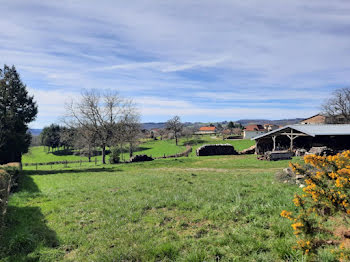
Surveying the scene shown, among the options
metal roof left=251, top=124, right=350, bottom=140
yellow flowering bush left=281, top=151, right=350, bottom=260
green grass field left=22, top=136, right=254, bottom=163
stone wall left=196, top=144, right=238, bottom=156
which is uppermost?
metal roof left=251, top=124, right=350, bottom=140

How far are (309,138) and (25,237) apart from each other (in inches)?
1674

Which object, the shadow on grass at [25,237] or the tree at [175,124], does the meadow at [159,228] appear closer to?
the shadow on grass at [25,237]

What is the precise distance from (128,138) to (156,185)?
1240 inches

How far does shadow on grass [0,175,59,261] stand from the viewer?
6.14m

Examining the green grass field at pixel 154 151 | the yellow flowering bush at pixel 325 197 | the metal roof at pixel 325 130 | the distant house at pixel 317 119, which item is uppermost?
the distant house at pixel 317 119

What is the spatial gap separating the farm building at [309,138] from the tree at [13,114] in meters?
36.8

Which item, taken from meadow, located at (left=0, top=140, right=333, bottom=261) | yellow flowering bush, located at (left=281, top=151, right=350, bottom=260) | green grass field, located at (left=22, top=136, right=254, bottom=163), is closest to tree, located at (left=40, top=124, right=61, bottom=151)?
green grass field, located at (left=22, top=136, right=254, bottom=163)

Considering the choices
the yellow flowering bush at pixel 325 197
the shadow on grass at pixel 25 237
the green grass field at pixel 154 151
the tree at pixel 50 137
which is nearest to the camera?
the yellow flowering bush at pixel 325 197

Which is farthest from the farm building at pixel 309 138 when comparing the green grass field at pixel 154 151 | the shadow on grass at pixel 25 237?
the shadow on grass at pixel 25 237

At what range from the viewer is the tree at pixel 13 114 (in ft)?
96.4

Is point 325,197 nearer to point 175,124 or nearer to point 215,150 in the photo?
point 215,150

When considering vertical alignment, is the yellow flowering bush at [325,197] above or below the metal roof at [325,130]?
below

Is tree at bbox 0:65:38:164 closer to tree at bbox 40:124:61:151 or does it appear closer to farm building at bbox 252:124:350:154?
farm building at bbox 252:124:350:154

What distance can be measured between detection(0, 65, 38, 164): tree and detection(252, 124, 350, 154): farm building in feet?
121
